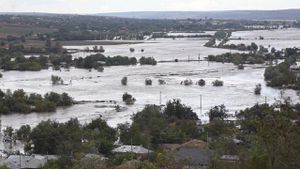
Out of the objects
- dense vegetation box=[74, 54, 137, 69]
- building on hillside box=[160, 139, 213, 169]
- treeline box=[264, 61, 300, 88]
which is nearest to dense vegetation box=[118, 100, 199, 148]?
building on hillside box=[160, 139, 213, 169]

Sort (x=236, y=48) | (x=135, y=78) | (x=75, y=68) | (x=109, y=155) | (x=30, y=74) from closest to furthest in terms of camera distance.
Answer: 1. (x=109, y=155)
2. (x=135, y=78)
3. (x=30, y=74)
4. (x=75, y=68)
5. (x=236, y=48)

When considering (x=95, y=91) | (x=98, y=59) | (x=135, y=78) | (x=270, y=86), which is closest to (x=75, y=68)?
(x=98, y=59)

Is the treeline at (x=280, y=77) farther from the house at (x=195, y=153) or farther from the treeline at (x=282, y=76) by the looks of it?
the house at (x=195, y=153)

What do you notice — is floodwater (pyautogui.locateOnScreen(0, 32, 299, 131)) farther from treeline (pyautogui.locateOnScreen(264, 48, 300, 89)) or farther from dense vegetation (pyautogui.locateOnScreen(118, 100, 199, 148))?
dense vegetation (pyautogui.locateOnScreen(118, 100, 199, 148))

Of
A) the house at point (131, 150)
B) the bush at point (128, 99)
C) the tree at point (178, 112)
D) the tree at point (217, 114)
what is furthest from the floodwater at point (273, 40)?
the house at point (131, 150)

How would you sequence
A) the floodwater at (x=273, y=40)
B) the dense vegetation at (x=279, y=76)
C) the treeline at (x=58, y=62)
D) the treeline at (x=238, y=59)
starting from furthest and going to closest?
1. the floodwater at (x=273, y=40)
2. the treeline at (x=238, y=59)
3. the treeline at (x=58, y=62)
4. the dense vegetation at (x=279, y=76)

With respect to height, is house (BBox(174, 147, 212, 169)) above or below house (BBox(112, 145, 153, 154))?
above

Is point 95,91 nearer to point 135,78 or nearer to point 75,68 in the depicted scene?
point 135,78
